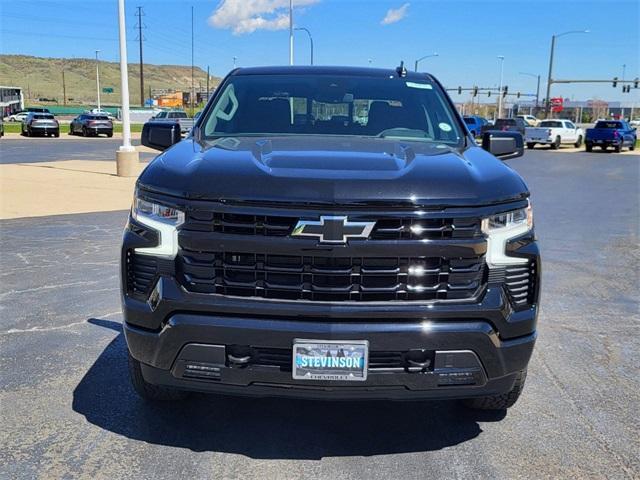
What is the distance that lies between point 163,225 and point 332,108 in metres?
1.88

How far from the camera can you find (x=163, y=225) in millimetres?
2891

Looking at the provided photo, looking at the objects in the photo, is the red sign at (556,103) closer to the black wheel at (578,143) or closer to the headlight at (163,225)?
the black wheel at (578,143)

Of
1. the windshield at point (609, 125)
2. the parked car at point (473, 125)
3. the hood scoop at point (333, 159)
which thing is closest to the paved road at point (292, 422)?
the hood scoop at point (333, 159)

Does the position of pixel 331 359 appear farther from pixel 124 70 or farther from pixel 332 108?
pixel 124 70

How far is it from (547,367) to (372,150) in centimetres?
210

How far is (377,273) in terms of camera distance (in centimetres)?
278

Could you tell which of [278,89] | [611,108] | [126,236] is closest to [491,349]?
[126,236]

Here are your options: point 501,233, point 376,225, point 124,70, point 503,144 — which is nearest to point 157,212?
point 376,225

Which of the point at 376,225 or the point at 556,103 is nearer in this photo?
the point at 376,225

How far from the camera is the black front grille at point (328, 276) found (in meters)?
2.78

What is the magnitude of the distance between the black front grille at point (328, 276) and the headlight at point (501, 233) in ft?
0.28

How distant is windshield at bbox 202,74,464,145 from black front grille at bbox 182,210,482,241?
1272 millimetres

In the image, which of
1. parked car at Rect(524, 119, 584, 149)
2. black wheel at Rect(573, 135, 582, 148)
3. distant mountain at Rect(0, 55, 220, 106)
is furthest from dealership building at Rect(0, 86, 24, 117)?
distant mountain at Rect(0, 55, 220, 106)

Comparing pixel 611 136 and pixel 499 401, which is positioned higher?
pixel 611 136
